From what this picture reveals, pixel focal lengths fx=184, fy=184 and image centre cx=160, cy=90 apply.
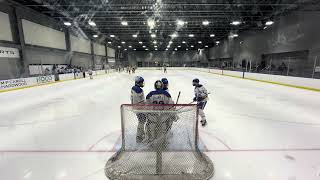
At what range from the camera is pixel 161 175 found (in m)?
2.96

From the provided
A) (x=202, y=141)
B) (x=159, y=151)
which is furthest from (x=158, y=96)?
(x=202, y=141)

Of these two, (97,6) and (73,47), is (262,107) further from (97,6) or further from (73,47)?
(73,47)

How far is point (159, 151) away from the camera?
3146 millimetres

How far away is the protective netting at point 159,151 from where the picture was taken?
3.03m

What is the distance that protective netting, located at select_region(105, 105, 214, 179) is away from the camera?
3029mm

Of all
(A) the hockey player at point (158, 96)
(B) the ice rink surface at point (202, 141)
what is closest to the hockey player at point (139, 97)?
(A) the hockey player at point (158, 96)

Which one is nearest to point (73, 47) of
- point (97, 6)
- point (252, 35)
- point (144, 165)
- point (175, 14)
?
point (97, 6)

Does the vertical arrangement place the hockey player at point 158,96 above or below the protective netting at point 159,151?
above

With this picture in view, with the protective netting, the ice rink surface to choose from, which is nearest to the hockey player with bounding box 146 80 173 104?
the protective netting

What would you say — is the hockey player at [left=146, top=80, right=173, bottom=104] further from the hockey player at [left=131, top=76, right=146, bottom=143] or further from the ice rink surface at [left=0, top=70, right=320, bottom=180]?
the ice rink surface at [left=0, top=70, right=320, bottom=180]

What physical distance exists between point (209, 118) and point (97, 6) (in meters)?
13.2

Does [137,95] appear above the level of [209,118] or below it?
above

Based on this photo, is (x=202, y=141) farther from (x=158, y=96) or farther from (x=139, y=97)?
(x=139, y=97)

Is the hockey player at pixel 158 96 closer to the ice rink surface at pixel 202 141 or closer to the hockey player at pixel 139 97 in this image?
the hockey player at pixel 139 97
